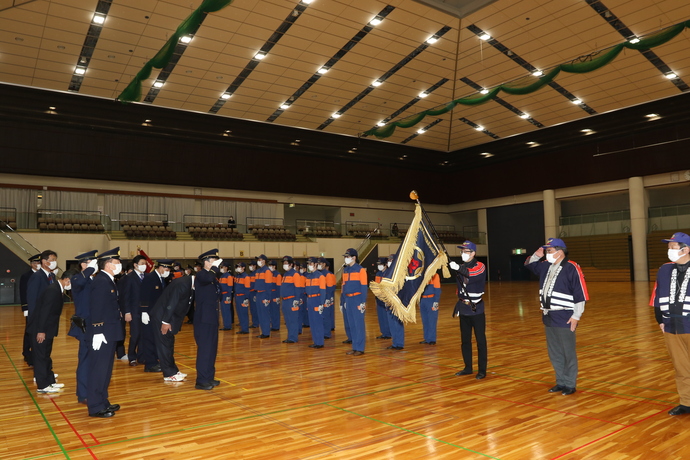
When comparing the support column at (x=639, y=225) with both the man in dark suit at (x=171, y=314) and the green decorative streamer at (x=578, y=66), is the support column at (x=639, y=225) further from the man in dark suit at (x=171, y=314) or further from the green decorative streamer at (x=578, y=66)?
the man in dark suit at (x=171, y=314)

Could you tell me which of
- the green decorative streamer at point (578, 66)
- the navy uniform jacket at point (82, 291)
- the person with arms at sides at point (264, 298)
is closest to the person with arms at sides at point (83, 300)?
the navy uniform jacket at point (82, 291)

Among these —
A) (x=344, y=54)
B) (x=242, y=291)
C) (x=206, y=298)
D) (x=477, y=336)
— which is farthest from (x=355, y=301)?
(x=344, y=54)

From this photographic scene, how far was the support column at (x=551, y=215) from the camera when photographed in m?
33.6

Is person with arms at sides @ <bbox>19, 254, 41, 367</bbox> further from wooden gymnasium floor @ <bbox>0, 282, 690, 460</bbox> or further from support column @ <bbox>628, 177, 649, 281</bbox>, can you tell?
support column @ <bbox>628, 177, 649, 281</bbox>

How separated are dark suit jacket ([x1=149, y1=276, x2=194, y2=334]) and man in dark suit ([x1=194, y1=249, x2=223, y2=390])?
0.42 feet

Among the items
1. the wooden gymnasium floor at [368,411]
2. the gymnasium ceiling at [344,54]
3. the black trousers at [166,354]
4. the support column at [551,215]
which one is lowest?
the wooden gymnasium floor at [368,411]

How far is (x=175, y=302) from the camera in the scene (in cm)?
645

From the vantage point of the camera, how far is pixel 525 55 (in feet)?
73.4

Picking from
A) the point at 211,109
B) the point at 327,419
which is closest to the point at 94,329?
the point at 327,419

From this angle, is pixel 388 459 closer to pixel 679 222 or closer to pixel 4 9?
pixel 4 9

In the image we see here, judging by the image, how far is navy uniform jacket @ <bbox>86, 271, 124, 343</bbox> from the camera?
5.34 meters

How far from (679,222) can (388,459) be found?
1201 inches

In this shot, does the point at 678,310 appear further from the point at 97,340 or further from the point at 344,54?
the point at 344,54

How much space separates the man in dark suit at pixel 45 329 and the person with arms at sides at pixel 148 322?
1.37 metres
